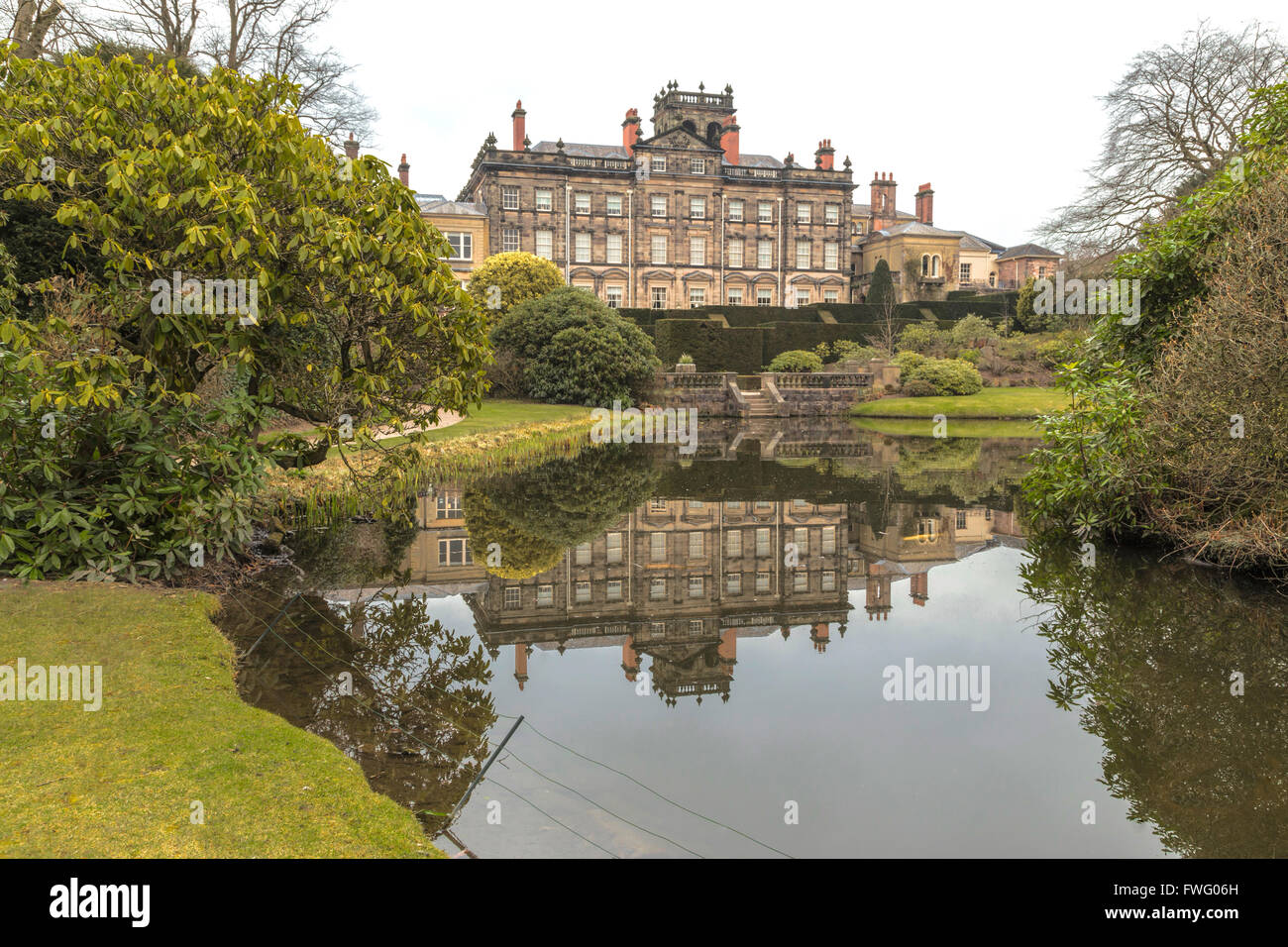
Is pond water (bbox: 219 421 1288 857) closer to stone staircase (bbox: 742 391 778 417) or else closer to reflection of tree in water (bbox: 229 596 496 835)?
reflection of tree in water (bbox: 229 596 496 835)

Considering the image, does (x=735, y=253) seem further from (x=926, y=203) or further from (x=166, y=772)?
(x=166, y=772)

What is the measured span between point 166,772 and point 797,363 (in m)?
36.7

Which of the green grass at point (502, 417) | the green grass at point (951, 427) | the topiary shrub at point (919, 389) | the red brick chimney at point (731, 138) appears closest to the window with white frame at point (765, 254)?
the red brick chimney at point (731, 138)

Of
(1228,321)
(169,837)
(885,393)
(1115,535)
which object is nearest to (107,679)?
(169,837)

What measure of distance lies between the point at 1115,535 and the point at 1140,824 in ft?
26.8

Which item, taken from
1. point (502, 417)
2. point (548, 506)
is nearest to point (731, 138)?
point (502, 417)

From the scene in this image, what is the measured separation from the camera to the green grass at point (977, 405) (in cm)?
3256

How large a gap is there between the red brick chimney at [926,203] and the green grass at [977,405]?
1345 inches

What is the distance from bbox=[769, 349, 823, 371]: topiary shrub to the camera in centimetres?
3931

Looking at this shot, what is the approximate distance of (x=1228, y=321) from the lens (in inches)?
352

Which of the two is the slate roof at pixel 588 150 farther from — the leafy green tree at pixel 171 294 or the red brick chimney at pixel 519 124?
the leafy green tree at pixel 171 294

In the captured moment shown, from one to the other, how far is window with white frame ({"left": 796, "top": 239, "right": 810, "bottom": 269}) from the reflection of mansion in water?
46.3 metres

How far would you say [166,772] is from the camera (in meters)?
4.59

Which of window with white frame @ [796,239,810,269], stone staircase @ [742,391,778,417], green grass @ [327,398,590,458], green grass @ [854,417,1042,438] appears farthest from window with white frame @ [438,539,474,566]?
window with white frame @ [796,239,810,269]
